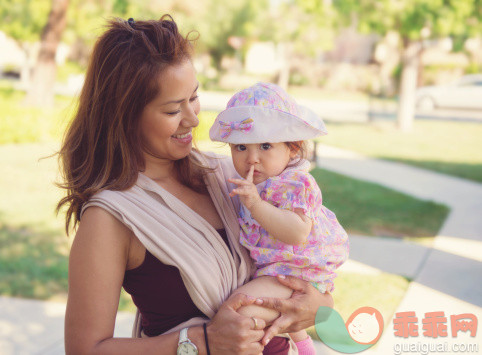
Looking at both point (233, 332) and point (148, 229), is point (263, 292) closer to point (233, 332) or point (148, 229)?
point (233, 332)

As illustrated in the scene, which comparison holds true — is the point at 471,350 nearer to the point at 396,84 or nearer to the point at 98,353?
the point at 98,353

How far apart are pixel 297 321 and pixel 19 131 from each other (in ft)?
37.2

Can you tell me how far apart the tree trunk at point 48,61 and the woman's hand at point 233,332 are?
14.0 m

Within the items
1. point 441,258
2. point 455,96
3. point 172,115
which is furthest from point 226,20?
point 172,115

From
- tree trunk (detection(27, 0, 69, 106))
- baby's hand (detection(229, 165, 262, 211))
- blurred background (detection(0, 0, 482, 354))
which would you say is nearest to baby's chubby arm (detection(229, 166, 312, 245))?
baby's hand (detection(229, 165, 262, 211))

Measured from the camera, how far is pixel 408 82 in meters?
16.1

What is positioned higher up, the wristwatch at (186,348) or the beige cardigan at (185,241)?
the beige cardigan at (185,241)

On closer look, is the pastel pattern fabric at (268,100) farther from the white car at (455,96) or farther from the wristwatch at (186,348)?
the white car at (455,96)

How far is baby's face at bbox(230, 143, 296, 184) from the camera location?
189 cm

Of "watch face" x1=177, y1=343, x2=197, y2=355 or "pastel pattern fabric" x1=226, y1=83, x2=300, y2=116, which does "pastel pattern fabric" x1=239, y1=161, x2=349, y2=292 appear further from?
"watch face" x1=177, y1=343, x2=197, y2=355

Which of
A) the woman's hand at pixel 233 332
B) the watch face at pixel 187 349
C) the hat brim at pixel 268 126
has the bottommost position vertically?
the watch face at pixel 187 349

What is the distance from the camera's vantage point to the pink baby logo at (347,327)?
192 centimetres

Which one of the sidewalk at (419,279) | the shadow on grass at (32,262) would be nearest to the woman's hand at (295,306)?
the sidewalk at (419,279)

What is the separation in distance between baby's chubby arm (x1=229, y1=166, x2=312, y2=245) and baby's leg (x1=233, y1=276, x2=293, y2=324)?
15cm
